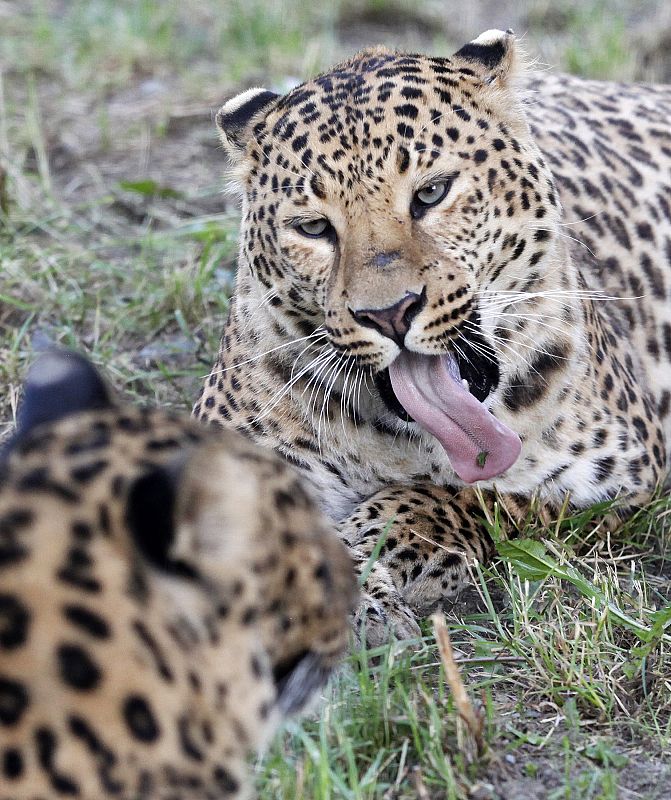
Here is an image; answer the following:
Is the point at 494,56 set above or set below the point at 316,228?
above

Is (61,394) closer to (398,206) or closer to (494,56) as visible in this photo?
(398,206)

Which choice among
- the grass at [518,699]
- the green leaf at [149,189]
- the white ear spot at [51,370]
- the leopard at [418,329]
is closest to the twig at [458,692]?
the grass at [518,699]

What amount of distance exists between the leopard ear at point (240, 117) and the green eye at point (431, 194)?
0.85 metres

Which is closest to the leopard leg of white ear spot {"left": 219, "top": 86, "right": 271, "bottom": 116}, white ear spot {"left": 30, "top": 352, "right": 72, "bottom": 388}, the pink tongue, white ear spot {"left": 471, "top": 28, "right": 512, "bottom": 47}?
the pink tongue

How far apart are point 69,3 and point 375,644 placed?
873 cm

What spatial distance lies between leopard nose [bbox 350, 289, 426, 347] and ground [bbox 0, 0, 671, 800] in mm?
1033

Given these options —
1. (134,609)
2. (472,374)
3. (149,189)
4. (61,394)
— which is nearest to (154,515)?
(134,609)

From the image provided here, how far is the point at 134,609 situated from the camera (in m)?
2.91

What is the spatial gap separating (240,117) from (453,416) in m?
1.48

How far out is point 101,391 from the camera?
334 centimetres

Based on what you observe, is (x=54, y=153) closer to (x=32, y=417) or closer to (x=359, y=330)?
(x=359, y=330)

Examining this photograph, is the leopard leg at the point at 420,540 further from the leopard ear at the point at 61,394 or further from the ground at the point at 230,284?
the leopard ear at the point at 61,394

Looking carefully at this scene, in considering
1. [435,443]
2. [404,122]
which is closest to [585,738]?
[435,443]

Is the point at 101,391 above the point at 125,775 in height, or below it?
above
